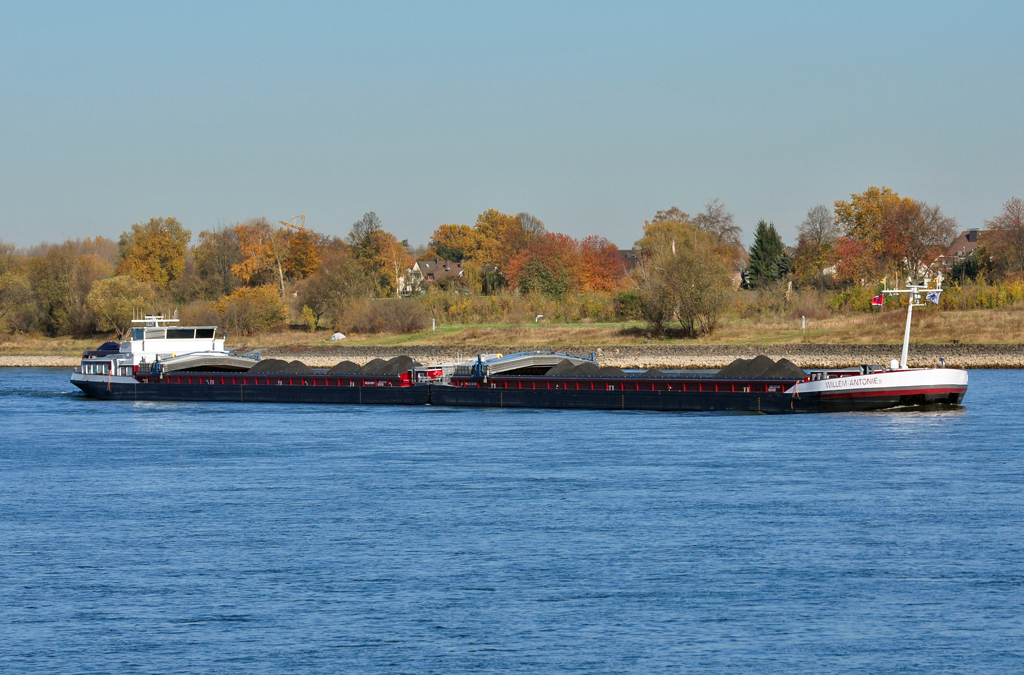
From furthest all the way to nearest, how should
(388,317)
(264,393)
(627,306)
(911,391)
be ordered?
(388,317)
(627,306)
(264,393)
(911,391)

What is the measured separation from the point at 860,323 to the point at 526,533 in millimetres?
58581

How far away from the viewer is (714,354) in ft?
239

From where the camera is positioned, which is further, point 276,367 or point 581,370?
point 276,367

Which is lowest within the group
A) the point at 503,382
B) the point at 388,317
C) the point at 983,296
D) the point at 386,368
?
the point at 503,382

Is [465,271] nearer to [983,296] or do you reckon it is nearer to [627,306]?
[627,306]

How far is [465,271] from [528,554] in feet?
341

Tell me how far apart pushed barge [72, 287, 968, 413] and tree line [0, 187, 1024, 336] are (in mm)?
32851

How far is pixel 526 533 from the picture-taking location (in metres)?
21.4

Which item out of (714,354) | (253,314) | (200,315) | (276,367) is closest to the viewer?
(276,367)

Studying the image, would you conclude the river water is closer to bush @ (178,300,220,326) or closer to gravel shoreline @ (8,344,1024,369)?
gravel shoreline @ (8,344,1024,369)

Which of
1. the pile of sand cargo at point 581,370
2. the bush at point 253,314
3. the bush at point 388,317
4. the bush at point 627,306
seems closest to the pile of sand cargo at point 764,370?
the pile of sand cargo at point 581,370

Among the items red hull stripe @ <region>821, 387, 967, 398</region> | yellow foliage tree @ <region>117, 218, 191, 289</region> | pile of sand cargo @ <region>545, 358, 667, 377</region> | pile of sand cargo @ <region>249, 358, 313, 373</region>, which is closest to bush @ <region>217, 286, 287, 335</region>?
yellow foliage tree @ <region>117, 218, 191, 289</region>

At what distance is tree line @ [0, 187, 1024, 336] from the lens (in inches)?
3548

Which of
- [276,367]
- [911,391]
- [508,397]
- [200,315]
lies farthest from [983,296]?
[200,315]
